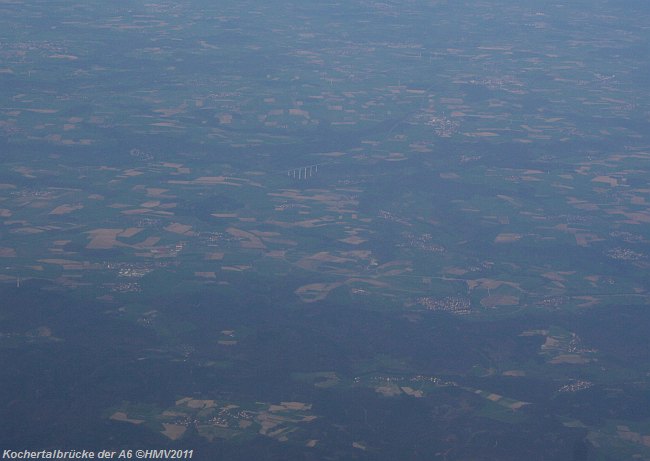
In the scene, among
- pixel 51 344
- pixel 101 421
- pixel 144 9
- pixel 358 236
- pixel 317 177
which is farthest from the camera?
pixel 144 9

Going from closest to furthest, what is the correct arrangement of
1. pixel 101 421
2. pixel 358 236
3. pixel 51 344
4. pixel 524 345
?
1. pixel 101 421
2. pixel 51 344
3. pixel 524 345
4. pixel 358 236

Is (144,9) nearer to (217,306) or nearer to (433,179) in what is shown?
(433,179)

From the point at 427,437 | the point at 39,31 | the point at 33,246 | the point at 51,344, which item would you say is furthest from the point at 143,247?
the point at 39,31

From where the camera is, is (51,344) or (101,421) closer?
(101,421)

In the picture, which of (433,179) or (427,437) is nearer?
(427,437)

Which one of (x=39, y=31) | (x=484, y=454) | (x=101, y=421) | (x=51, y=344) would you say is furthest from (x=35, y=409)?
(x=39, y=31)

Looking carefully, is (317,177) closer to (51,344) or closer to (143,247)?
(143,247)
